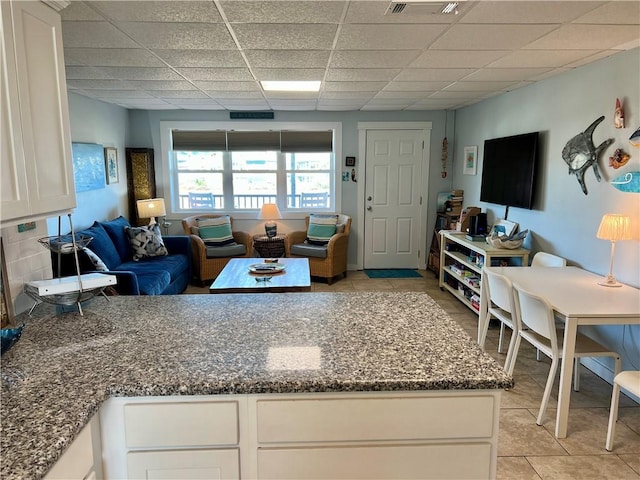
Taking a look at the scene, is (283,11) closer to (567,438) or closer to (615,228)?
(615,228)

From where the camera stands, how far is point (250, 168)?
20.1ft

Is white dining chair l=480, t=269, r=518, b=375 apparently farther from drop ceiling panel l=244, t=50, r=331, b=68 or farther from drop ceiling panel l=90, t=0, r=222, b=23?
drop ceiling panel l=90, t=0, r=222, b=23

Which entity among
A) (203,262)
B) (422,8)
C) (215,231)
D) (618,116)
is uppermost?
(422,8)

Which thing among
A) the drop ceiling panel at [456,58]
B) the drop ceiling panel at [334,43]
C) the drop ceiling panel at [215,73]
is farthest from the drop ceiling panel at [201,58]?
the drop ceiling panel at [456,58]

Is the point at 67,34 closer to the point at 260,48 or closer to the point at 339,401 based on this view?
the point at 260,48

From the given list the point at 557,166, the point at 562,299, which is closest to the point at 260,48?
Answer: the point at 562,299

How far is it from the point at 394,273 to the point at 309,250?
4.39ft

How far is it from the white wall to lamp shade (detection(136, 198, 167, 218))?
4.20m

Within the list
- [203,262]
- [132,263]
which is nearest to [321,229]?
[203,262]

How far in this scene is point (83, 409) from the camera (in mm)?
1142

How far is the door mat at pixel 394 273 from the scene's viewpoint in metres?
5.87

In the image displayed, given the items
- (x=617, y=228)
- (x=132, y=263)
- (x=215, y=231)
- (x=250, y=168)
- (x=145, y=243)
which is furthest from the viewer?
(x=250, y=168)

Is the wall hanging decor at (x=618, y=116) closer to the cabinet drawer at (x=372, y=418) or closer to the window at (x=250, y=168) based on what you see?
the cabinet drawer at (x=372, y=418)

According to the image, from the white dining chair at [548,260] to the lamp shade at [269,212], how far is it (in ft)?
10.6
